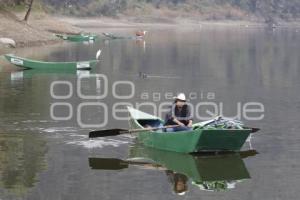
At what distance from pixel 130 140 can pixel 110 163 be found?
388 cm

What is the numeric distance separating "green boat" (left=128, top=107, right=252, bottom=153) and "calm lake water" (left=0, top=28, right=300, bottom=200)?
0.33m

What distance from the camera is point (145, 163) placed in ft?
79.2

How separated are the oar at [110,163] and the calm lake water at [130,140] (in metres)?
0.04

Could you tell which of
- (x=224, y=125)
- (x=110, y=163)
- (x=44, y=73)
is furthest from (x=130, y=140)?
(x=44, y=73)

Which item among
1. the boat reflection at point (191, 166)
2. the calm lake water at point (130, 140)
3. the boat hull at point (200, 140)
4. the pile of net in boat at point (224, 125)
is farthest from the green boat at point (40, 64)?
the pile of net in boat at point (224, 125)

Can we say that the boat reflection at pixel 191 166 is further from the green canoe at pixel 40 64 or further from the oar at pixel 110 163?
the green canoe at pixel 40 64

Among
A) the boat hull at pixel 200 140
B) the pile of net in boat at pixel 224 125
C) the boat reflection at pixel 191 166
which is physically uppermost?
the pile of net in boat at pixel 224 125

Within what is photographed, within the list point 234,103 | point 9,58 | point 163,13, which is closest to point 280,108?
point 234,103

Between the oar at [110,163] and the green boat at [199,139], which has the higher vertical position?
the green boat at [199,139]

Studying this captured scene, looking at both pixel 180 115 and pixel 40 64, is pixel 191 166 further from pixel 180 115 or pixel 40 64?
pixel 40 64

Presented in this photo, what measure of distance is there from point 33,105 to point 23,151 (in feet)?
38.4

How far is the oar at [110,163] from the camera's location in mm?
23578

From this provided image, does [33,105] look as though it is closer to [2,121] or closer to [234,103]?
[2,121]

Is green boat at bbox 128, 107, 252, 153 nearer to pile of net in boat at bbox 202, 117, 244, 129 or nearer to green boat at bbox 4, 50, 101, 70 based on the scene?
pile of net in boat at bbox 202, 117, 244, 129
